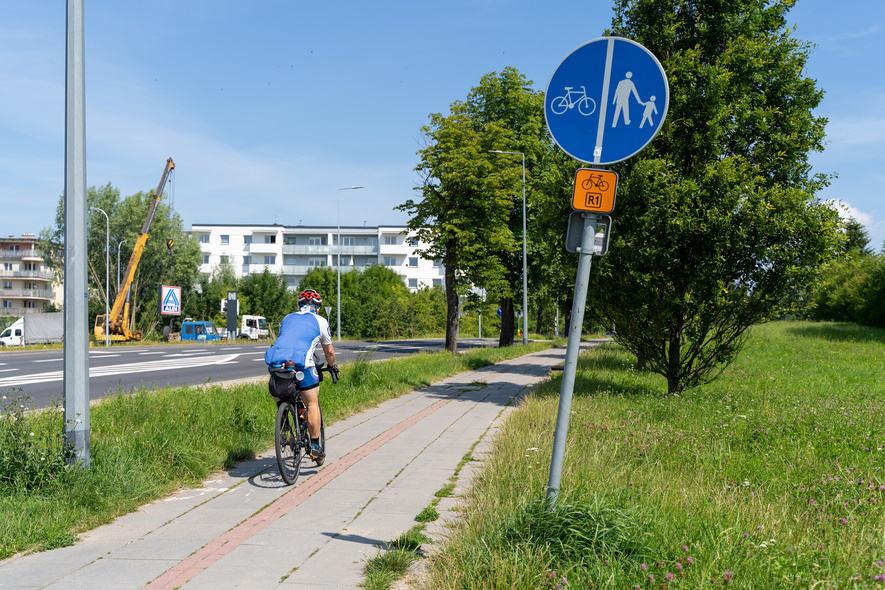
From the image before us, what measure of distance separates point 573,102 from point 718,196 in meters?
7.84

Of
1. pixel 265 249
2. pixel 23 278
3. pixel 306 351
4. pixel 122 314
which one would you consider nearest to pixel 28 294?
pixel 23 278

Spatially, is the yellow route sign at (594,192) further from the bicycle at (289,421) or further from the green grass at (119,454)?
the green grass at (119,454)

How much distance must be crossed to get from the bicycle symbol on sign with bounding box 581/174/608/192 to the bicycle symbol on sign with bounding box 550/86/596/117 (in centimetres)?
42

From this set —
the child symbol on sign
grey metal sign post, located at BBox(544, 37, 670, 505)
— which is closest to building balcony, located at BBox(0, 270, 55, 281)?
grey metal sign post, located at BBox(544, 37, 670, 505)

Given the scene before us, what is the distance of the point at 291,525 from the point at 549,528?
2173 mm

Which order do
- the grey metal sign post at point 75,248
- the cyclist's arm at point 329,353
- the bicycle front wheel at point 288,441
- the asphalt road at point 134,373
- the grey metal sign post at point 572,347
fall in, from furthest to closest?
the asphalt road at point 134,373, the cyclist's arm at point 329,353, the bicycle front wheel at point 288,441, the grey metal sign post at point 75,248, the grey metal sign post at point 572,347

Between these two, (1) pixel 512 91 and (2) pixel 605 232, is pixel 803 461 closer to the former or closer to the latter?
(2) pixel 605 232

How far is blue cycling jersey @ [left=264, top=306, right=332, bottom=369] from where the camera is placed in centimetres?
672

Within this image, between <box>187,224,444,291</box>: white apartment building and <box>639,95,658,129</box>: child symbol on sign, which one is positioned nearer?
<box>639,95,658,129</box>: child symbol on sign

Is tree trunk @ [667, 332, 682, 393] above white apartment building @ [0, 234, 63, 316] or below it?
below

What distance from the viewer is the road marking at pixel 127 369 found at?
690 inches

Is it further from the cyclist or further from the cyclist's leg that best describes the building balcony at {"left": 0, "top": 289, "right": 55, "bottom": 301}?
the cyclist's leg

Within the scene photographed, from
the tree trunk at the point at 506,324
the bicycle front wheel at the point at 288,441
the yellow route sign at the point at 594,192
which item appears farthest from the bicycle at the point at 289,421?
the tree trunk at the point at 506,324

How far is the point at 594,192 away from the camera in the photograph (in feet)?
Result: 13.3
